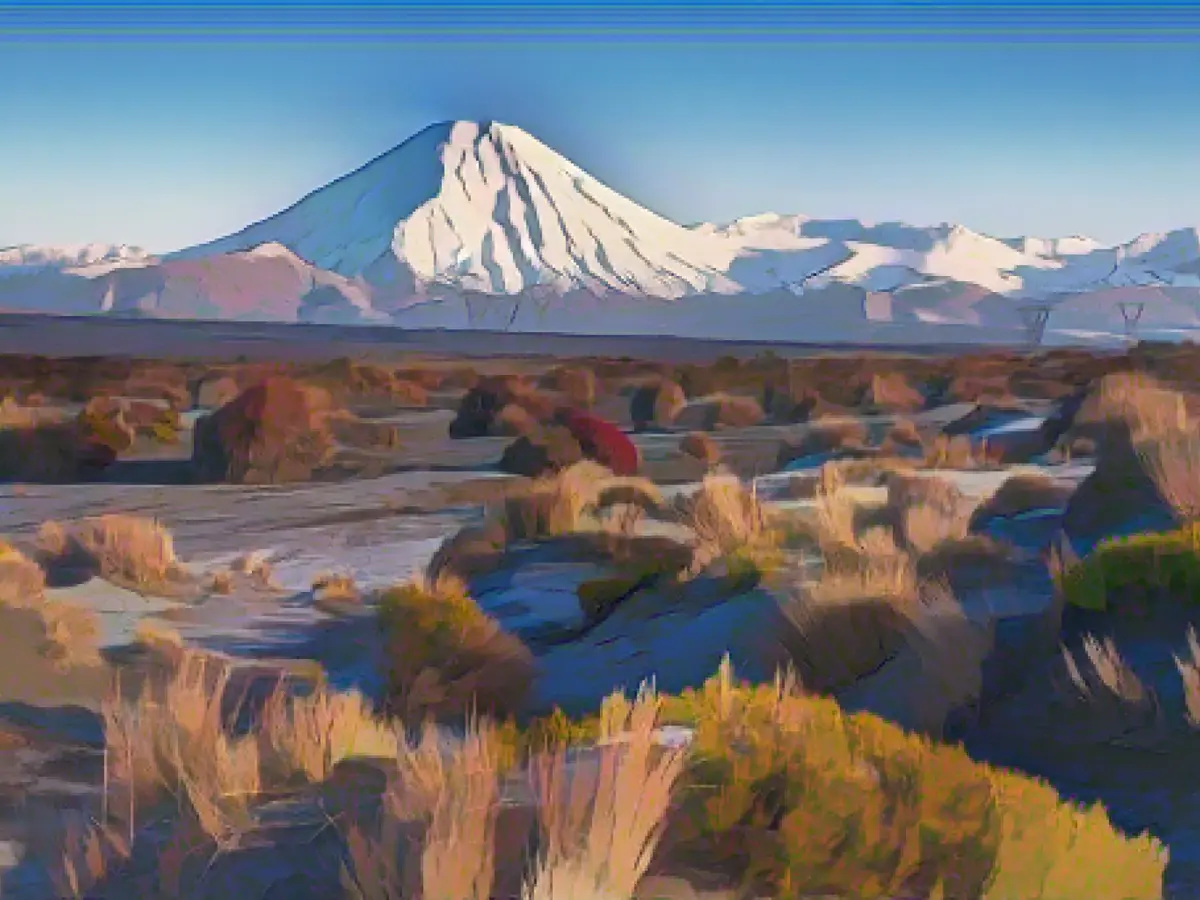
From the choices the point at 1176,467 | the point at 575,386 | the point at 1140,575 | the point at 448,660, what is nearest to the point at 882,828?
the point at 1140,575

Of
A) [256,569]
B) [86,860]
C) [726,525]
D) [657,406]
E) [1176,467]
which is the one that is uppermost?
[1176,467]

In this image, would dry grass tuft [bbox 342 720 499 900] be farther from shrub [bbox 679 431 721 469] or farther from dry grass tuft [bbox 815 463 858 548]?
shrub [bbox 679 431 721 469]

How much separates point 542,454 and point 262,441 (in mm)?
4141

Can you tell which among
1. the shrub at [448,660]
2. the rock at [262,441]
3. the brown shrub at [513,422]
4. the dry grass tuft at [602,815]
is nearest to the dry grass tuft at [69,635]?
the shrub at [448,660]

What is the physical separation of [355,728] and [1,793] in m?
1.97

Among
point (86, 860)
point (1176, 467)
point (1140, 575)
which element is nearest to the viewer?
point (86, 860)

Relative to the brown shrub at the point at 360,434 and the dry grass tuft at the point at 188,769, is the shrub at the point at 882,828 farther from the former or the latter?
the brown shrub at the point at 360,434

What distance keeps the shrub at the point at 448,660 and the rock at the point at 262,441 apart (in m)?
12.1

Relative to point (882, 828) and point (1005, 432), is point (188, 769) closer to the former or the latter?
point (882, 828)

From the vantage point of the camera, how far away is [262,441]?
21484 millimetres

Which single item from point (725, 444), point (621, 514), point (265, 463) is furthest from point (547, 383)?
point (621, 514)

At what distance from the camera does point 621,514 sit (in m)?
14.6

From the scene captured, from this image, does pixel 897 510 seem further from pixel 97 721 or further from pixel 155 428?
pixel 155 428

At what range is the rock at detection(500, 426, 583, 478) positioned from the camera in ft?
68.8
